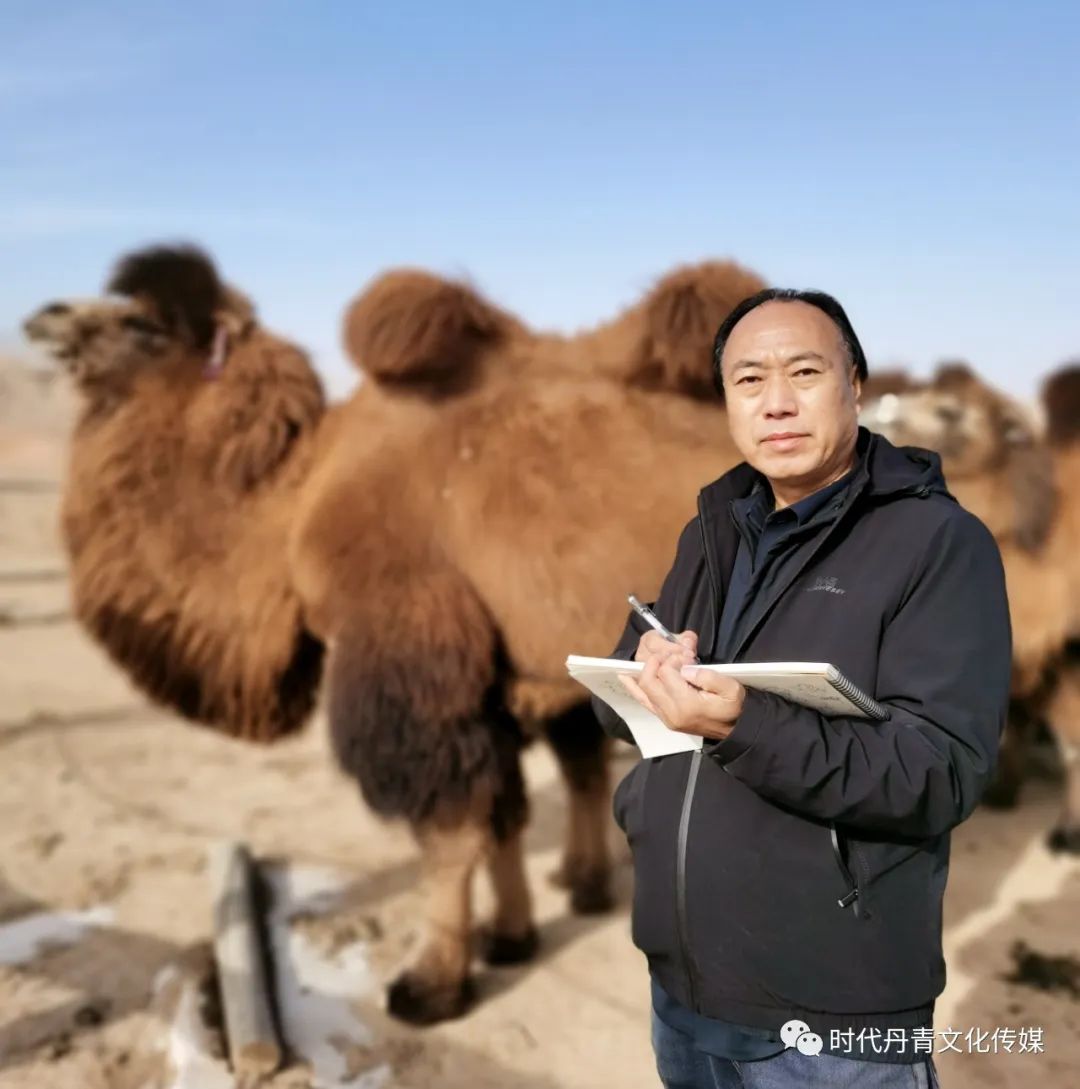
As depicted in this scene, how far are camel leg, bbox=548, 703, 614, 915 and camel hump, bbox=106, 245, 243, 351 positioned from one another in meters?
2.16

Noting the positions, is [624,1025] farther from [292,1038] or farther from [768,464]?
[768,464]

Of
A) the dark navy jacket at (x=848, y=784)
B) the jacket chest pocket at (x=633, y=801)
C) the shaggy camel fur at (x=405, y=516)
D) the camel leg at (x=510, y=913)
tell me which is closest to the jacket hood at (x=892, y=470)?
the dark navy jacket at (x=848, y=784)

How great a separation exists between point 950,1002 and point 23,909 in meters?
3.57

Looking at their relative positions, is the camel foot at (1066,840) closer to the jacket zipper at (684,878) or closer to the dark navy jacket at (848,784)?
the dark navy jacket at (848,784)

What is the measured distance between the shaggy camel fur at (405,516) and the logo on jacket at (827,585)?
5.86 feet

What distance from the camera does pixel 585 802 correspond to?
14.8ft

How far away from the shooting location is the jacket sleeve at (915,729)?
47.8 inches

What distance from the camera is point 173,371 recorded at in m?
3.84

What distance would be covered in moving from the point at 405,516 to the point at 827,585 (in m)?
2.16

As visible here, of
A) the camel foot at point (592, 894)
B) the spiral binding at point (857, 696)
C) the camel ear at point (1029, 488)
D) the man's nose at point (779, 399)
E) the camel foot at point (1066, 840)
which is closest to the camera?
the spiral binding at point (857, 696)

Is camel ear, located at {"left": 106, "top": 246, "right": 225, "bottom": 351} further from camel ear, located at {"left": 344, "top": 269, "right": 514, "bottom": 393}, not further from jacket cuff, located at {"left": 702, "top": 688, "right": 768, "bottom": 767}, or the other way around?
jacket cuff, located at {"left": 702, "top": 688, "right": 768, "bottom": 767}

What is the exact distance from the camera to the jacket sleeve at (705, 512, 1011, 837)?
3.99ft

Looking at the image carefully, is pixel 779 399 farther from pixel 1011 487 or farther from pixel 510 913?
pixel 1011 487

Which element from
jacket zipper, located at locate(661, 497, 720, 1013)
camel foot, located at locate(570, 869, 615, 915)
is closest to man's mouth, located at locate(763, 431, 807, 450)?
jacket zipper, located at locate(661, 497, 720, 1013)
